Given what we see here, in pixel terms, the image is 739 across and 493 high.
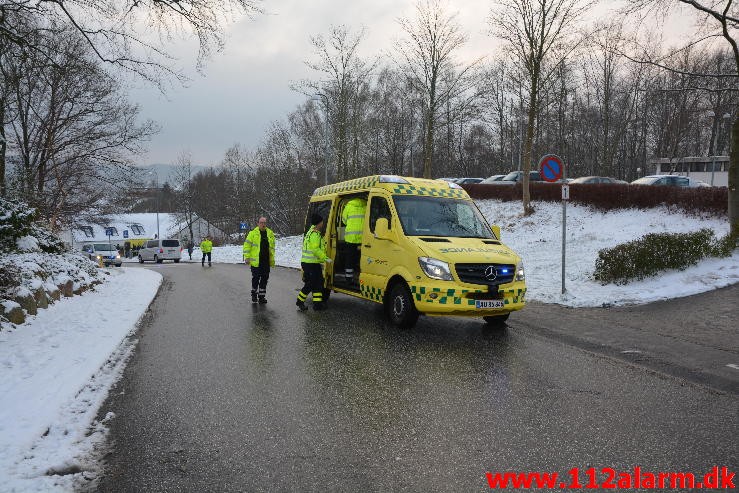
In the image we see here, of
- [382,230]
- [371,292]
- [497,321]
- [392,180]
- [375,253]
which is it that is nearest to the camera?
[382,230]

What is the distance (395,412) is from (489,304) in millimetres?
3230

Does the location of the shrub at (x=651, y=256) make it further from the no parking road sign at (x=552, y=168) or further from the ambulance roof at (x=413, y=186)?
the ambulance roof at (x=413, y=186)

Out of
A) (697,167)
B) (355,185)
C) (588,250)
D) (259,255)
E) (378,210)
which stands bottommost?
(588,250)

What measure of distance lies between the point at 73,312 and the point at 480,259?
7.35m

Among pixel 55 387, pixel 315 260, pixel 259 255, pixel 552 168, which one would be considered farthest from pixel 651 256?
pixel 55 387

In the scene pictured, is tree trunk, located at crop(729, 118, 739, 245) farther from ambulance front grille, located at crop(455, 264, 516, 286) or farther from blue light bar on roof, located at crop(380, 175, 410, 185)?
blue light bar on roof, located at crop(380, 175, 410, 185)

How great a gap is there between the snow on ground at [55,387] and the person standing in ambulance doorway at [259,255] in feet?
7.88

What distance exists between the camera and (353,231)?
30.8 ft

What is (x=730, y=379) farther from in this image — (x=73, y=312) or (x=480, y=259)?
(x=73, y=312)

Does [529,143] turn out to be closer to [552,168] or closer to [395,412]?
[552,168]

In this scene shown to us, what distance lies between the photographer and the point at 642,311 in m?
9.23

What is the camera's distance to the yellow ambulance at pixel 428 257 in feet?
23.6

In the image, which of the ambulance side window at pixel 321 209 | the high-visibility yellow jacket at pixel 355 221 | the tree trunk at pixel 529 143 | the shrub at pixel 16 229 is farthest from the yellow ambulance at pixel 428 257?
the tree trunk at pixel 529 143

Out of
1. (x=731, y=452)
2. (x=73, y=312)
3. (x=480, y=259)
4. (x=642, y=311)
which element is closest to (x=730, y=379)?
(x=731, y=452)
